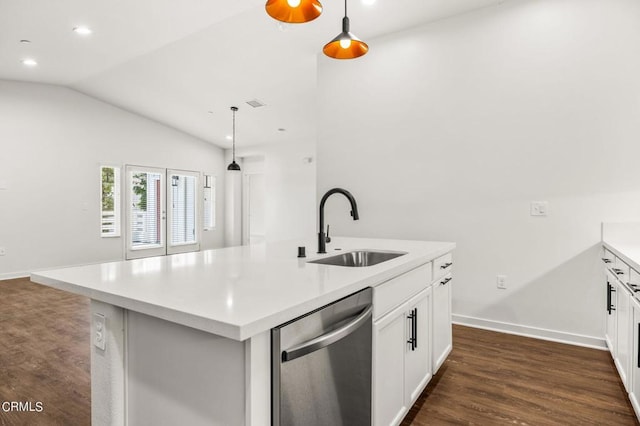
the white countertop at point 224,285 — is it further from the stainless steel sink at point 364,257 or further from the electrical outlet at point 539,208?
the electrical outlet at point 539,208

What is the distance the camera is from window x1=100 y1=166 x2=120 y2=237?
6762 millimetres

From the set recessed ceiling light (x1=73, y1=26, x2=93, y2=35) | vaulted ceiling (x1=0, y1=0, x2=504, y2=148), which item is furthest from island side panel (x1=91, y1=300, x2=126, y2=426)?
recessed ceiling light (x1=73, y1=26, x2=93, y2=35)

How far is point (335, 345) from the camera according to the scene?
46.8 inches

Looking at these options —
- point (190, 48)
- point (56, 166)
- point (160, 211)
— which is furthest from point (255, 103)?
point (56, 166)

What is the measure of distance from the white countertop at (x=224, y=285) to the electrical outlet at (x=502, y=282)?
1.81 m

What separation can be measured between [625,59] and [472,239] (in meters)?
1.81

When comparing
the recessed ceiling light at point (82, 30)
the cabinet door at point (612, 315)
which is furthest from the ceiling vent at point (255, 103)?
the cabinet door at point (612, 315)

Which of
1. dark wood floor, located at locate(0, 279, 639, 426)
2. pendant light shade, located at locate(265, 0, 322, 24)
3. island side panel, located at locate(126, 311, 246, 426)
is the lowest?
dark wood floor, located at locate(0, 279, 639, 426)

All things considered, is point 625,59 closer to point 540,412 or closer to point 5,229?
point 540,412

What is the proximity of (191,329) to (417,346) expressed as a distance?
50.5 inches

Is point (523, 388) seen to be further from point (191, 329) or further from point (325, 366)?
point (191, 329)

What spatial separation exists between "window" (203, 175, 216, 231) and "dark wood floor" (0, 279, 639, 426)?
5584 millimetres

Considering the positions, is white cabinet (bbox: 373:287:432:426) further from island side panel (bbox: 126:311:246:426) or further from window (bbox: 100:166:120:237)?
window (bbox: 100:166:120:237)

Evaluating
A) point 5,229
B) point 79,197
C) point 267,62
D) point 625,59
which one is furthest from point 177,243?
point 625,59
